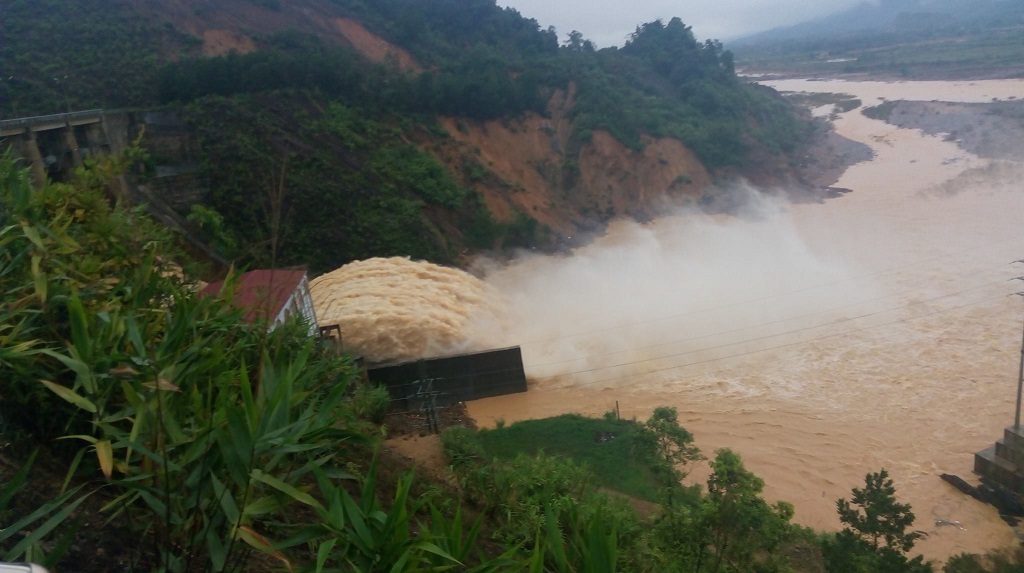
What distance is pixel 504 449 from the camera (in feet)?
43.8

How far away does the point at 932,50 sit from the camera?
81.5 meters

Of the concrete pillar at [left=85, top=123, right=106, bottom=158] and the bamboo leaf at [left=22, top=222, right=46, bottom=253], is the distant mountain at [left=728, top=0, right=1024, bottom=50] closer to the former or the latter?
the concrete pillar at [left=85, top=123, right=106, bottom=158]

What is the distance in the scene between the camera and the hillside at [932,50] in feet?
216

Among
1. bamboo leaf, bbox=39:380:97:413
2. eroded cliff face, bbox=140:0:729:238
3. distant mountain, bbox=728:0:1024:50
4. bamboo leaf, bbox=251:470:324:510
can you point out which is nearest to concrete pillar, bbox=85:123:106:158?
eroded cliff face, bbox=140:0:729:238

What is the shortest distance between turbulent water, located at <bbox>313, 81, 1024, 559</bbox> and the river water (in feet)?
0.18

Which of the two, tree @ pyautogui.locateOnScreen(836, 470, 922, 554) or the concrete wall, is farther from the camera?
the concrete wall

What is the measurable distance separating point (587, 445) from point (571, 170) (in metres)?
24.1

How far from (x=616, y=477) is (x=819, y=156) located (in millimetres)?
38578

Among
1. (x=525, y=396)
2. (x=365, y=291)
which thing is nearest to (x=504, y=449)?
(x=525, y=396)

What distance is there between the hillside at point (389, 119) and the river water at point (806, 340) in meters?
3.92

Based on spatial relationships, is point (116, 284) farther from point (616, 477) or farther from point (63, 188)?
point (616, 477)

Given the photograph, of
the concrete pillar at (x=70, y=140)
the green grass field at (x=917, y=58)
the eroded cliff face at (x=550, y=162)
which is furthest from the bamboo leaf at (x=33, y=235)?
the green grass field at (x=917, y=58)

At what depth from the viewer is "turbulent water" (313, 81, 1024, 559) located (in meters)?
14.4

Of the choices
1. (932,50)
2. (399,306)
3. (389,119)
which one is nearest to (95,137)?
(399,306)
